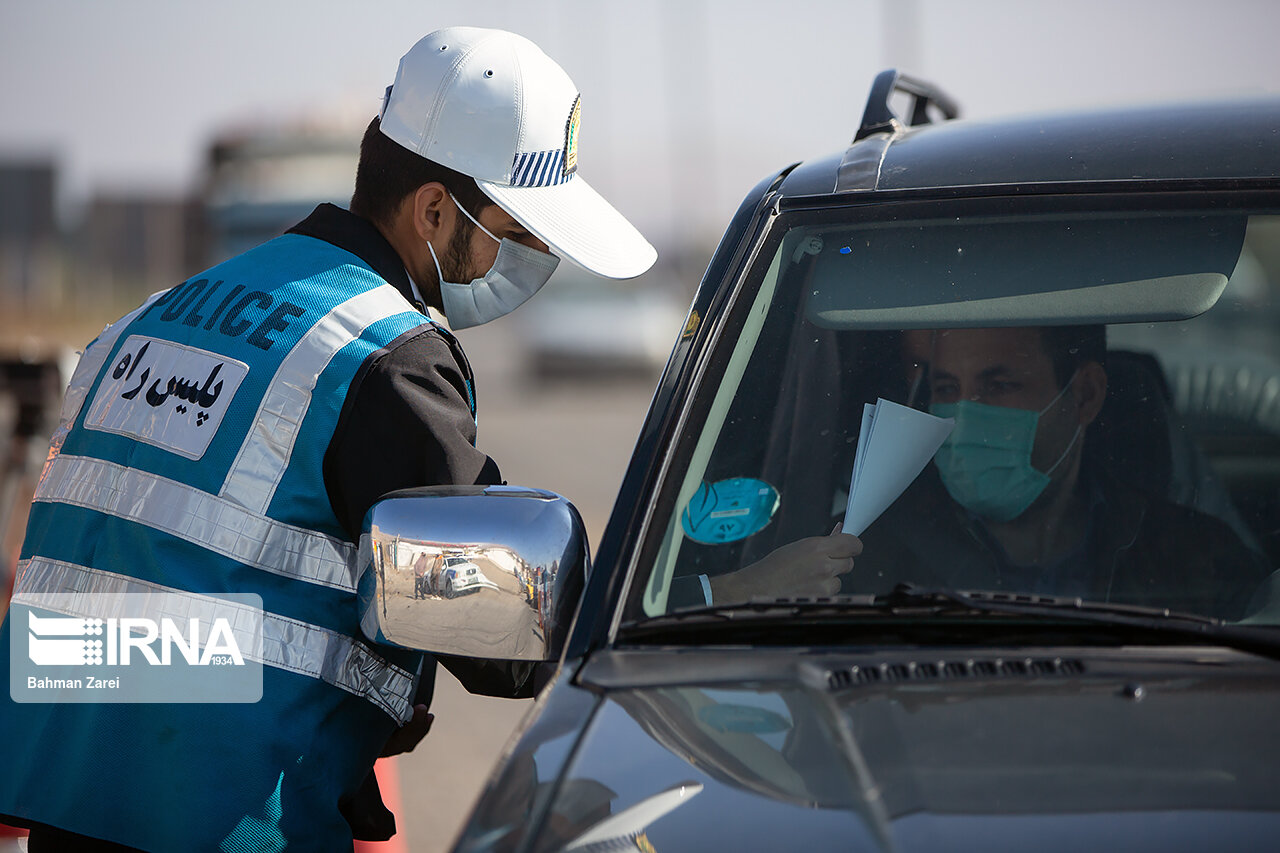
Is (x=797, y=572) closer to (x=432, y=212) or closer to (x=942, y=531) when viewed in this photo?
(x=942, y=531)

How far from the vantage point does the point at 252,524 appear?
6.73 ft

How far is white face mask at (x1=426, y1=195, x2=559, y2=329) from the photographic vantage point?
2566 mm

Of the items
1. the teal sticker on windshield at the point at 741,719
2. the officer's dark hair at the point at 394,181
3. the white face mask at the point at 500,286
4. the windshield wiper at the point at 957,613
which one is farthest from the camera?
the white face mask at the point at 500,286

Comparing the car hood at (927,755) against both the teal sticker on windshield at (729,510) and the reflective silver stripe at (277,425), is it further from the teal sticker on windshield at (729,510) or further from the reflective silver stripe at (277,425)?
the reflective silver stripe at (277,425)

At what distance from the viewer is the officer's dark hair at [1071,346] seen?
2029mm

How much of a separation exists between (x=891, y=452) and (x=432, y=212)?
99 centimetres

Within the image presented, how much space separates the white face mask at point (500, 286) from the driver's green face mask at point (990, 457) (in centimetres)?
91

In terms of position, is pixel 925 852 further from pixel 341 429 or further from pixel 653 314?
pixel 653 314

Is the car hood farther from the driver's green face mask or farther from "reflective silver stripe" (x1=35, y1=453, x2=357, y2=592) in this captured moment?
"reflective silver stripe" (x1=35, y1=453, x2=357, y2=592)

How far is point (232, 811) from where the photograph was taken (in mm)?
2004

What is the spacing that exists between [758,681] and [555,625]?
31 centimetres

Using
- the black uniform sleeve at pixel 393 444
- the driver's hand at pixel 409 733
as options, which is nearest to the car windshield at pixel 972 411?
the black uniform sleeve at pixel 393 444

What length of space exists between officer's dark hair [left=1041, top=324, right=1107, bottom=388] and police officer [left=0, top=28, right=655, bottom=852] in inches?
35.9

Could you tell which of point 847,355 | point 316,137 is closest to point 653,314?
point 316,137
